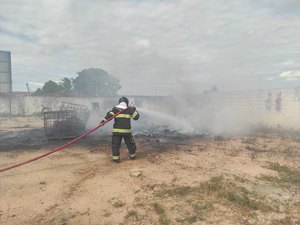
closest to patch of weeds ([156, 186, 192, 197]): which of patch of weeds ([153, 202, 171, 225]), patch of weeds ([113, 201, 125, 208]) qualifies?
patch of weeds ([153, 202, 171, 225])

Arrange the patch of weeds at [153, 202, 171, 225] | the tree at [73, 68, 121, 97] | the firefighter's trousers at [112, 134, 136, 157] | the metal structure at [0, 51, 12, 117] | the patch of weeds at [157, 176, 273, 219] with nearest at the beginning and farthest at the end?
the patch of weeds at [153, 202, 171, 225] < the patch of weeds at [157, 176, 273, 219] < the firefighter's trousers at [112, 134, 136, 157] < the metal structure at [0, 51, 12, 117] < the tree at [73, 68, 121, 97]

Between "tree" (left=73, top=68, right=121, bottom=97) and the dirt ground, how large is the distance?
1225 inches

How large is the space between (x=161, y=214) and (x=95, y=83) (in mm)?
39768

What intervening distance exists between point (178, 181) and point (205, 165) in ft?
4.69

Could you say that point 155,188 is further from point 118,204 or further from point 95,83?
point 95,83

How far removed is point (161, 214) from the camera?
3.84m

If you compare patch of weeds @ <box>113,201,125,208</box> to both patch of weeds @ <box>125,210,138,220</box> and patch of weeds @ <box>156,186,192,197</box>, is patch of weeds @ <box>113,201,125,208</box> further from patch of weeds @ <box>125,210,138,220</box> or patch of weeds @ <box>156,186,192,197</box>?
patch of weeds @ <box>156,186,192,197</box>

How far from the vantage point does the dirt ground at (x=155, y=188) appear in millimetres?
3818

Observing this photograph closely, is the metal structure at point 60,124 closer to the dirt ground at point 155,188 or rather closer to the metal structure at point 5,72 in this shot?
the dirt ground at point 155,188

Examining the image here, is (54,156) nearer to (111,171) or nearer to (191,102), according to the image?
(111,171)

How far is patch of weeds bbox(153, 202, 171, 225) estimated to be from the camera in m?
3.61

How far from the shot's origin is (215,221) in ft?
12.0

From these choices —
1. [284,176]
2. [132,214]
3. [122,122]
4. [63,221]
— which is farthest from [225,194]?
[122,122]

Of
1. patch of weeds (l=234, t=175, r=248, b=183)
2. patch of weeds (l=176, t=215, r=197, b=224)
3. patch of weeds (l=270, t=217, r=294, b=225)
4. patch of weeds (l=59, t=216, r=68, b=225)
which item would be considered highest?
patch of weeds (l=234, t=175, r=248, b=183)
